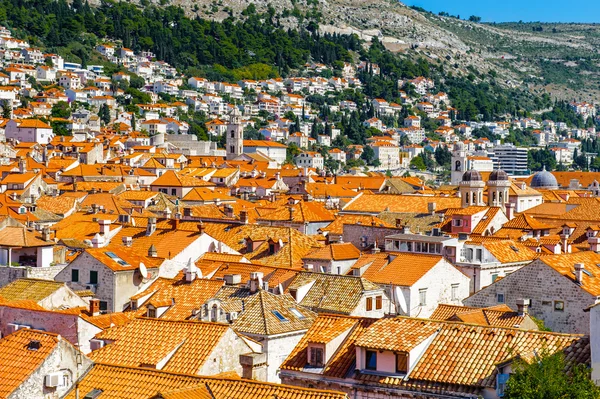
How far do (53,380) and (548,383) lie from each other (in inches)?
376

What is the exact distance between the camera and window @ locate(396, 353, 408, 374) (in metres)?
21.9

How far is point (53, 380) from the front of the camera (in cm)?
2077

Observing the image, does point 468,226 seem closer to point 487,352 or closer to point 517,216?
point 517,216

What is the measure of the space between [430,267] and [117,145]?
130881 millimetres

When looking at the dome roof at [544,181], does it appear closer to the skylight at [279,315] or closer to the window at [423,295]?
the window at [423,295]

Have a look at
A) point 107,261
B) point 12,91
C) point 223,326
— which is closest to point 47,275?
point 107,261

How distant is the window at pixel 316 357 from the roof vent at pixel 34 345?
6048 mm

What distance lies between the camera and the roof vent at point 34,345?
2153 cm

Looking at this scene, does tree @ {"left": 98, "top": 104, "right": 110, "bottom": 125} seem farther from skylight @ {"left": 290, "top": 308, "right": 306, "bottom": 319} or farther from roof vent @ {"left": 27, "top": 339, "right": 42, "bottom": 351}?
roof vent @ {"left": 27, "top": 339, "right": 42, "bottom": 351}

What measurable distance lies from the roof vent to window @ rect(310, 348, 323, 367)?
6048mm

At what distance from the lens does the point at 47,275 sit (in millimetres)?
41031

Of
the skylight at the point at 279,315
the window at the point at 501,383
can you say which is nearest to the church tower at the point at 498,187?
the skylight at the point at 279,315

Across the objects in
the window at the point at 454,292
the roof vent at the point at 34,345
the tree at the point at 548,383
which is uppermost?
the tree at the point at 548,383

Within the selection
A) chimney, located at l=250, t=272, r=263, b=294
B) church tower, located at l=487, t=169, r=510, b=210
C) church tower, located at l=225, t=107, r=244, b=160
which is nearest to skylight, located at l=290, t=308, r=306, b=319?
chimney, located at l=250, t=272, r=263, b=294
